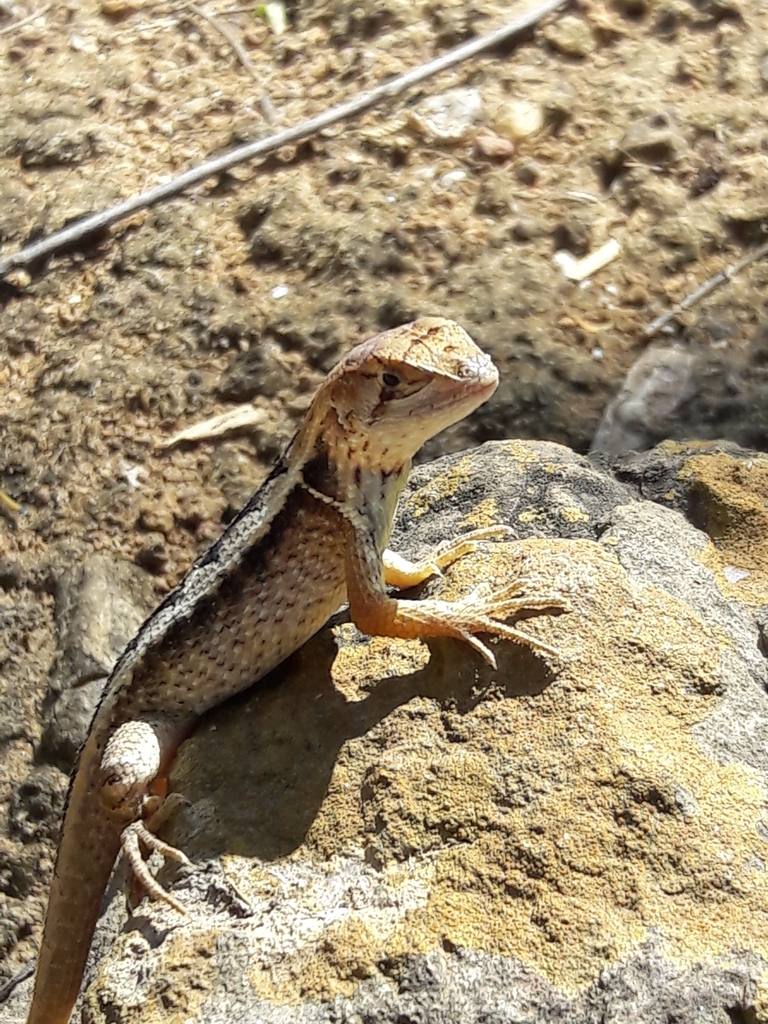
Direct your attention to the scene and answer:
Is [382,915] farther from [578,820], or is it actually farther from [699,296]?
[699,296]

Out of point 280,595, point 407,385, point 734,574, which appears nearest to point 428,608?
point 280,595

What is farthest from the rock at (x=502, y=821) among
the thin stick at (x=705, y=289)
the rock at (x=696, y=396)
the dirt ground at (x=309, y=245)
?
the thin stick at (x=705, y=289)

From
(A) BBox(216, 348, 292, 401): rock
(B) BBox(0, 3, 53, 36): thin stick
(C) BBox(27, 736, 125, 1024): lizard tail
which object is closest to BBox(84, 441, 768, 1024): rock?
(C) BBox(27, 736, 125, 1024): lizard tail

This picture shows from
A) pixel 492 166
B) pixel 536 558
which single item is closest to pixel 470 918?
pixel 536 558

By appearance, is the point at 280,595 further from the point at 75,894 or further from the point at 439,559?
the point at 75,894

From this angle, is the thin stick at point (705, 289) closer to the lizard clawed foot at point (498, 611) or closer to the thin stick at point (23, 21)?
the lizard clawed foot at point (498, 611)
